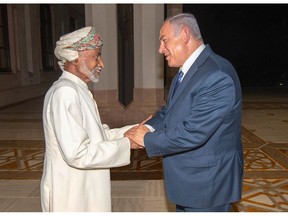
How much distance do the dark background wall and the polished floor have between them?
1251 centimetres

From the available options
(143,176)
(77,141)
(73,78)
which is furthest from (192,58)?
(143,176)

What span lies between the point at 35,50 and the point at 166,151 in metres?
13.1

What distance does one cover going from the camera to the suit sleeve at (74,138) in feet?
4.52

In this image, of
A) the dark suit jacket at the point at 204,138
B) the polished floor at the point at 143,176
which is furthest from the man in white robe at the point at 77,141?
the polished floor at the point at 143,176

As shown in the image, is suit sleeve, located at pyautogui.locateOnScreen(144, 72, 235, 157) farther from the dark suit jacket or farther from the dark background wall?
the dark background wall

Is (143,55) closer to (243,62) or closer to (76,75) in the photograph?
(76,75)

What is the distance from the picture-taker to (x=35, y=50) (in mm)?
13398

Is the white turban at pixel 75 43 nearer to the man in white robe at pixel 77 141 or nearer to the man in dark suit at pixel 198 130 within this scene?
the man in white robe at pixel 77 141

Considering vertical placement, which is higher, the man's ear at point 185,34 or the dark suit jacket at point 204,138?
the man's ear at point 185,34

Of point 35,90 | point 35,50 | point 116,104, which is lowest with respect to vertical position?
point 35,90

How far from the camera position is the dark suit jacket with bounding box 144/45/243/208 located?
1493 millimetres

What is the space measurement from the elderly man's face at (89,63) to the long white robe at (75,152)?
0.18 feet

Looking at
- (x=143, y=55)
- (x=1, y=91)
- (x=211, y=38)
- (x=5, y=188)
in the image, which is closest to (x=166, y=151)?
(x=5, y=188)

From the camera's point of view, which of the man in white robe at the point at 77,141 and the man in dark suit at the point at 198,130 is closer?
the man in white robe at the point at 77,141
